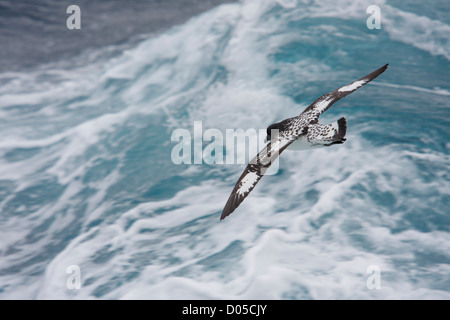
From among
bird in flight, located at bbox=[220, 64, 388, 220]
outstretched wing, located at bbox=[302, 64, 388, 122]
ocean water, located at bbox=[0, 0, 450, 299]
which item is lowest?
ocean water, located at bbox=[0, 0, 450, 299]

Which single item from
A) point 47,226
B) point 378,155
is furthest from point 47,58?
point 378,155

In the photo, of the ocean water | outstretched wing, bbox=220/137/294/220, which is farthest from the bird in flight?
the ocean water

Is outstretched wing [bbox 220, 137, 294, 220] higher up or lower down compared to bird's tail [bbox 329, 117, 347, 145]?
lower down

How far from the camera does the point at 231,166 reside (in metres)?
10.1

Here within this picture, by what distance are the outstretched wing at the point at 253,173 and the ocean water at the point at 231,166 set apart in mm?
2151

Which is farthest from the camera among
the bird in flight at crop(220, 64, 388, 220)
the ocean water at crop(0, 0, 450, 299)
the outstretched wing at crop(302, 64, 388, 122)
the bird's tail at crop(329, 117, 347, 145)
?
the ocean water at crop(0, 0, 450, 299)

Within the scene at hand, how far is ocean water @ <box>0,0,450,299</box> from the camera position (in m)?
7.30

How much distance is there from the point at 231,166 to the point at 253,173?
446 cm

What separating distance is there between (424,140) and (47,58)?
38.7 ft

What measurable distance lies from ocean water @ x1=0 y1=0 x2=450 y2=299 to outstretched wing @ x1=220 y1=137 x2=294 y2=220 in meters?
2.15

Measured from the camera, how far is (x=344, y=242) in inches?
297

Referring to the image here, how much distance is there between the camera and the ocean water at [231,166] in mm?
7305

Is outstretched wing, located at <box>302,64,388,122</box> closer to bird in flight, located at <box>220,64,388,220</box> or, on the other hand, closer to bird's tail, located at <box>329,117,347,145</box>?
bird in flight, located at <box>220,64,388,220</box>

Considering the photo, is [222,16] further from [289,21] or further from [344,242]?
[344,242]
